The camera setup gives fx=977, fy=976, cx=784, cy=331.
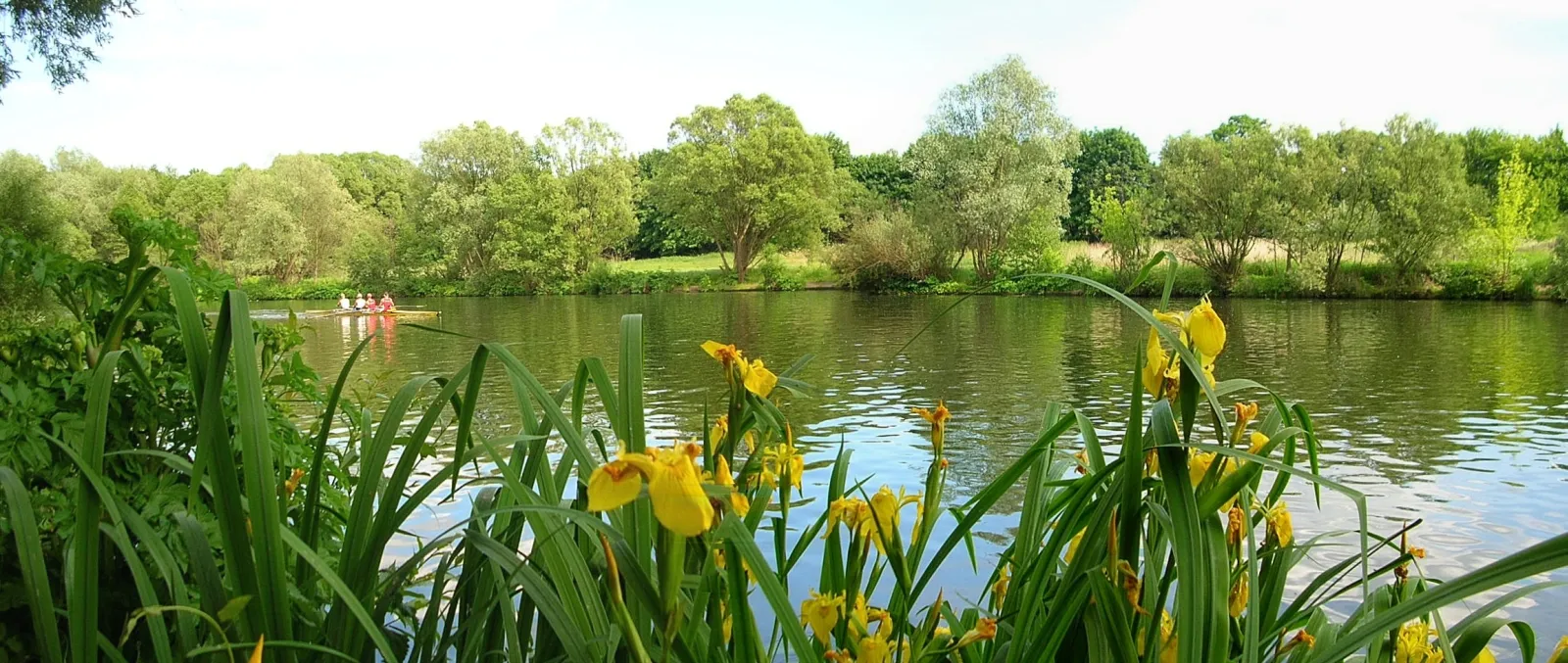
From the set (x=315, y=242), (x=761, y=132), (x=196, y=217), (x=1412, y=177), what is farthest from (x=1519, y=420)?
(x=196, y=217)

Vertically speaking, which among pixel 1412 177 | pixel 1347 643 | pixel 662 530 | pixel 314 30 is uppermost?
pixel 314 30

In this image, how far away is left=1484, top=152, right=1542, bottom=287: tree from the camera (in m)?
22.2

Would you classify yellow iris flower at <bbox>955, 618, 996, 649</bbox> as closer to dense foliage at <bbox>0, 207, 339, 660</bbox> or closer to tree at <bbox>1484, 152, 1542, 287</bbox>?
dense foliage at <bbox>0, 207, 339, 660</bbox>

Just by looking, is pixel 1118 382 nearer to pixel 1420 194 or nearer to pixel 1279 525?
pixel 1279 525

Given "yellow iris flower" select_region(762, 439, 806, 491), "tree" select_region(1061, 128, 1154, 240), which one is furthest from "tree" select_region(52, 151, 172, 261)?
"tree" select_region(1061, 128, 1154, 240)

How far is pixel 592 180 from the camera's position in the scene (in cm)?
3909

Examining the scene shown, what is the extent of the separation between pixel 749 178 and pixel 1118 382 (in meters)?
28.1

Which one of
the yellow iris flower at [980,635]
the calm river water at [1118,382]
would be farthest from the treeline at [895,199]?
the yellow iris flower at [980,635]

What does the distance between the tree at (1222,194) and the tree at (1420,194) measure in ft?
8.09

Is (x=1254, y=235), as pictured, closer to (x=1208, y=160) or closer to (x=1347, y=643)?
(x=1208, y=160)

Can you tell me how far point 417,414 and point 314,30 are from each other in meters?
7.95

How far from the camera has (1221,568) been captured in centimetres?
77

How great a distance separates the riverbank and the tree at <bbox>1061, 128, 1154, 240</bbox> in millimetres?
13631

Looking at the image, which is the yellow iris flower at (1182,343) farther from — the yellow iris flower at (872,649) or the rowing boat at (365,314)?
the rowing boat at (365,314)
